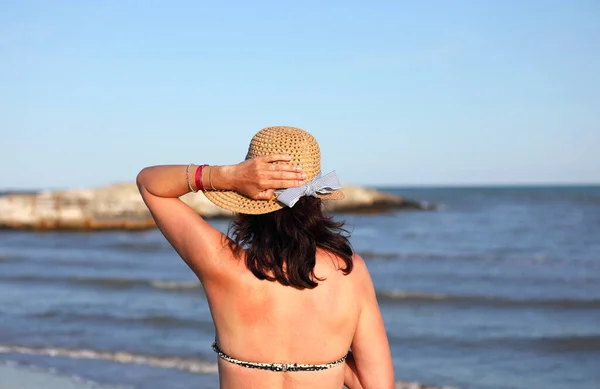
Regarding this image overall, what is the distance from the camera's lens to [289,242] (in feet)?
6.73

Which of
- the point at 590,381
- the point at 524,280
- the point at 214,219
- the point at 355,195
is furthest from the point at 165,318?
the point at 355,195

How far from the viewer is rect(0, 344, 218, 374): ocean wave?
6.60 meters

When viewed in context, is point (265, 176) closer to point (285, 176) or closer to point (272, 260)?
point (285, 176)

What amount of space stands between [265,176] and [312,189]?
0.14 meters

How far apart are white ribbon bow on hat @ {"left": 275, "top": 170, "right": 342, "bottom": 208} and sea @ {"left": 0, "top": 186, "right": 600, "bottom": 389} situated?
10.7 ft

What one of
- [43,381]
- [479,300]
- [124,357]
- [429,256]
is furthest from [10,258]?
[43,381]

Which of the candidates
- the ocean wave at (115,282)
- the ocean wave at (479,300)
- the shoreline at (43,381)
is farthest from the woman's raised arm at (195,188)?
the ocean wave at (115,282)

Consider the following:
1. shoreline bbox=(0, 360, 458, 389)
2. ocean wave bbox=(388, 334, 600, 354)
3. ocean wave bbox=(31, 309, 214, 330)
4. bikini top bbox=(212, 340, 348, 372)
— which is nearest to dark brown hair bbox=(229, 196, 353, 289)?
bikini top bbox=(212, 340, 348, 372)

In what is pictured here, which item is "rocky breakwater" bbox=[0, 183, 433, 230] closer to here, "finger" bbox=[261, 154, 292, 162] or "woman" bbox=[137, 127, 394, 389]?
"woman" bbox=[137, 127, 394, 389]

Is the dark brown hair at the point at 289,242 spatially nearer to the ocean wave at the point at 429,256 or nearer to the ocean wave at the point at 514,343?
the ocean wave at the point at 514,343

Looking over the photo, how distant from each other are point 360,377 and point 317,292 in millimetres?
405

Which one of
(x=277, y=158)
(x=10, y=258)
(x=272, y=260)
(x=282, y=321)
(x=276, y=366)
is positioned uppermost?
(x=277, y=158)

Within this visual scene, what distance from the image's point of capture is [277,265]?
6.63 ft

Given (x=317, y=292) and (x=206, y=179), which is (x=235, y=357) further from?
(x=206, y=179)
